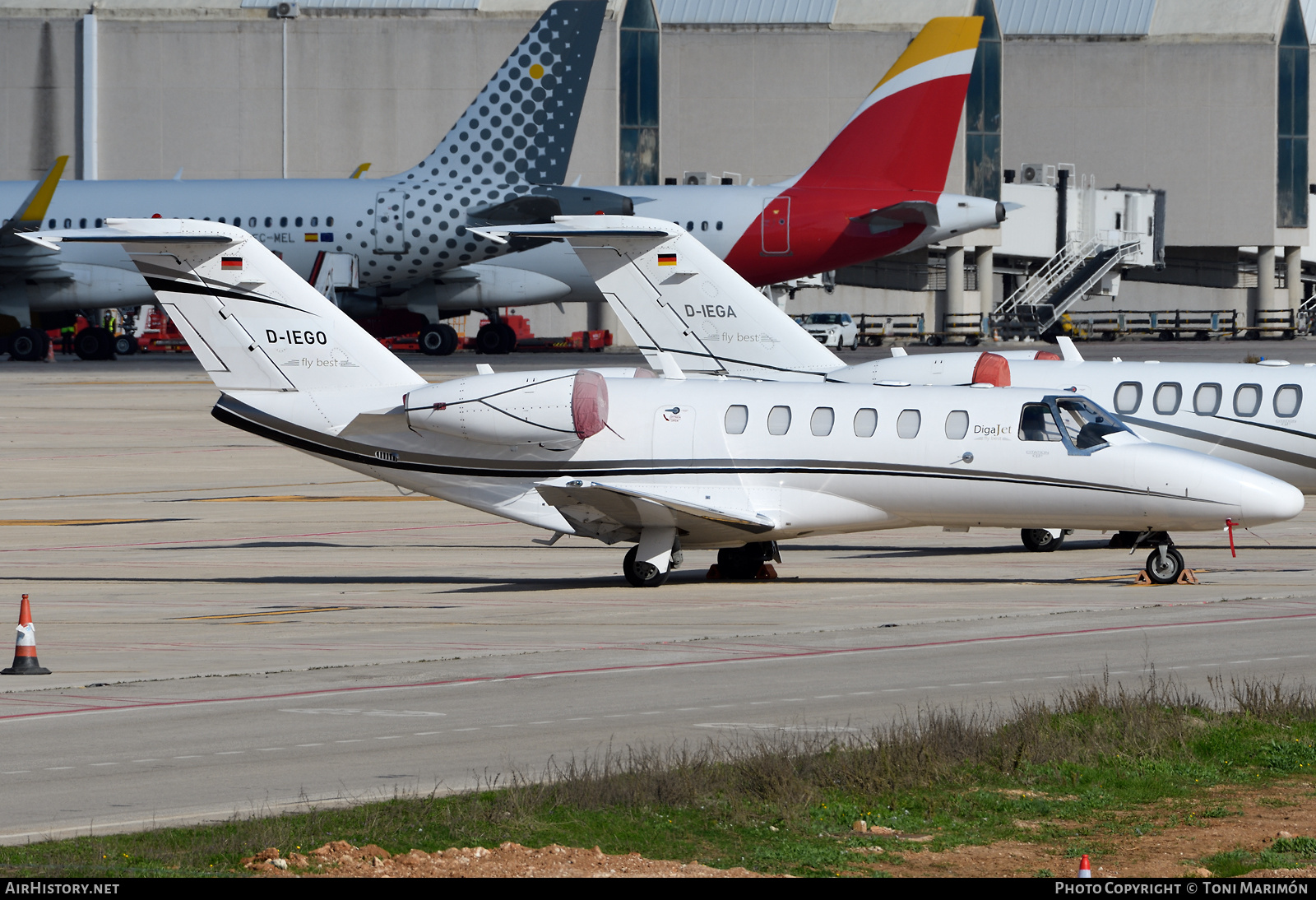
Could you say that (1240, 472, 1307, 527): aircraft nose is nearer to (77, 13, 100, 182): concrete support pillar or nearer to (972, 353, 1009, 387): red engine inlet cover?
(972, 353, 1009, 387): red engine inlet cover

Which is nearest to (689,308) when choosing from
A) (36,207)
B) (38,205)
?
(38,205)

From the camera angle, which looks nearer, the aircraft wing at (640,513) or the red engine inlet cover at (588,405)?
the aircraft wing at (640,513)

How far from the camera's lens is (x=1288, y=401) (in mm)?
29875

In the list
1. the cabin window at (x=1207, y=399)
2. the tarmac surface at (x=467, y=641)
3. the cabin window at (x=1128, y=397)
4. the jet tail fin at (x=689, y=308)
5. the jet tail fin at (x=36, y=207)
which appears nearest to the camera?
the tarmac surface at (x=467, y=641)

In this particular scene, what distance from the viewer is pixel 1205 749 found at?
15.0 metres

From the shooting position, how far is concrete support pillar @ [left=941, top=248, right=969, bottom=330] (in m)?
95.7

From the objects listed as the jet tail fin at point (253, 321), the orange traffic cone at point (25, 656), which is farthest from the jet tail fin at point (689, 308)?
the orange traffic cone at point (25, 656)

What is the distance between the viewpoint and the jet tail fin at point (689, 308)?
34.1 metres

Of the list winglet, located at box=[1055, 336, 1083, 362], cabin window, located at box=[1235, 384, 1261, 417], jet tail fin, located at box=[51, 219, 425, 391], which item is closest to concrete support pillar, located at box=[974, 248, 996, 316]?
winglet, located at box=[1055, 336, 1083, 362]

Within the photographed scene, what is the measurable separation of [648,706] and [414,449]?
35.4ft

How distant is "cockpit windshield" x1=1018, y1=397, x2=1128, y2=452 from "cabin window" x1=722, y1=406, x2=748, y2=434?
3.68 meters

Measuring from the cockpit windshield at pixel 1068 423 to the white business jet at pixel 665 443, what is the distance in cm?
3

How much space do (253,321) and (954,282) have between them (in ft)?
236

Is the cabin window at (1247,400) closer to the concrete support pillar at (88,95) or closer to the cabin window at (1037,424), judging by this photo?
the cabin window at (1037,424)
